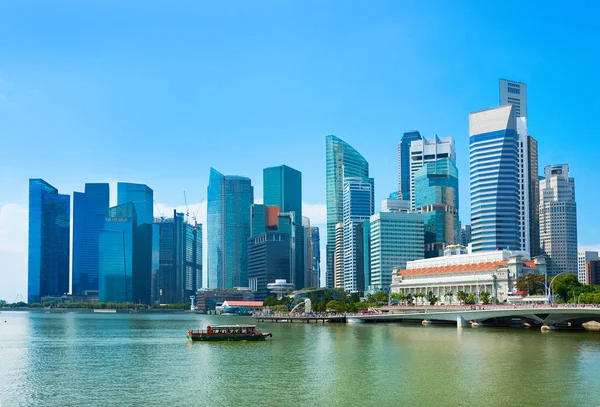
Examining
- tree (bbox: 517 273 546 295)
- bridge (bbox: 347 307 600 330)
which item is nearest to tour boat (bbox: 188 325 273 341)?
bridge (bbox: 347 307 600 330)

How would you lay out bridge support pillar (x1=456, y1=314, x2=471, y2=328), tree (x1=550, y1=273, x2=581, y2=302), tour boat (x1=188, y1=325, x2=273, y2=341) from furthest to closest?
tree (x1=550, y1=273, x2=581, y2=302), bridge support pillar (x1=456, y1=314, x2=471, y2=328), tour boat (x1=188, y1=325, x2=273, y2=341)

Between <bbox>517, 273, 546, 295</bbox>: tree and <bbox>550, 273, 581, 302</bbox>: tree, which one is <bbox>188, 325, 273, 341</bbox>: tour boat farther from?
<bbox>517, 273, 546, 295</bbox>: tree

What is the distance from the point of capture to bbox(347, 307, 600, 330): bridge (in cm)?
13250

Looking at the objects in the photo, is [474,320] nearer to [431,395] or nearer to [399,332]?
[399,332]

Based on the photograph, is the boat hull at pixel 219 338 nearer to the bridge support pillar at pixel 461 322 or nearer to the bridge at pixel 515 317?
the bridge support pillar at pixel 461 322

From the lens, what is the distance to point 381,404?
2279 inches

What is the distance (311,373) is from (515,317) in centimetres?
9535

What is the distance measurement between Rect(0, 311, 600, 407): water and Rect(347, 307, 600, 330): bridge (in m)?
13.4

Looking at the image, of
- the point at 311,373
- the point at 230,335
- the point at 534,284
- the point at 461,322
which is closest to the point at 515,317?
the point at 461,322

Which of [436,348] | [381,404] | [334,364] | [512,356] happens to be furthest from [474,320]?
[381,404]

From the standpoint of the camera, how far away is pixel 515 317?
522 ft

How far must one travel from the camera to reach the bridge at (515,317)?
132 meters

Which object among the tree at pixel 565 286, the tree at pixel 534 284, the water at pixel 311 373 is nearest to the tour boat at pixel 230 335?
the water at pixel 311 373

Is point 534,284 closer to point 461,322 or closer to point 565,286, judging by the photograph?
point 565,286
